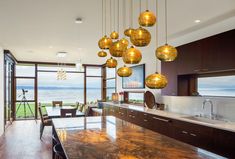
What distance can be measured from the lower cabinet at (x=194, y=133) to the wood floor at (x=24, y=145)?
234 centimetres

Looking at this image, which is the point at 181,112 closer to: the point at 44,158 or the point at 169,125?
the point at 169,125

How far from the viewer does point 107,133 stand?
2.68m

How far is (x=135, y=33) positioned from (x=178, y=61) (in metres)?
2.82

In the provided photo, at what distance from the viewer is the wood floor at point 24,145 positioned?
453cm

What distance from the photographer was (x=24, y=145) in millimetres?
5312

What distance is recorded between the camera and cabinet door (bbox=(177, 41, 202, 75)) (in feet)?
13.5

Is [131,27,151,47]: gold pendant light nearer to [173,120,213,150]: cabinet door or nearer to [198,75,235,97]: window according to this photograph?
[173,120,213,150]: cabinet door

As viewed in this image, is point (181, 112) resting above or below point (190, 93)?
below

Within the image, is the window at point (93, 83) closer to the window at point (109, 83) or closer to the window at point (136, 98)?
the window at point (109, 83)

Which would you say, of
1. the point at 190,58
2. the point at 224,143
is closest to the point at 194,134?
the point at 224,143

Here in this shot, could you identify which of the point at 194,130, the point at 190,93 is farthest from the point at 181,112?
the point at 194,130

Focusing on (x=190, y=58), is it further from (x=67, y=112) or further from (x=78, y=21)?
(x=67, y=112)

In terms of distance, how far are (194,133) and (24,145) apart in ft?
13.6

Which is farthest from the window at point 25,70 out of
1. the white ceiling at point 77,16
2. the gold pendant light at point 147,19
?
the gold pendant light at point 147,19
